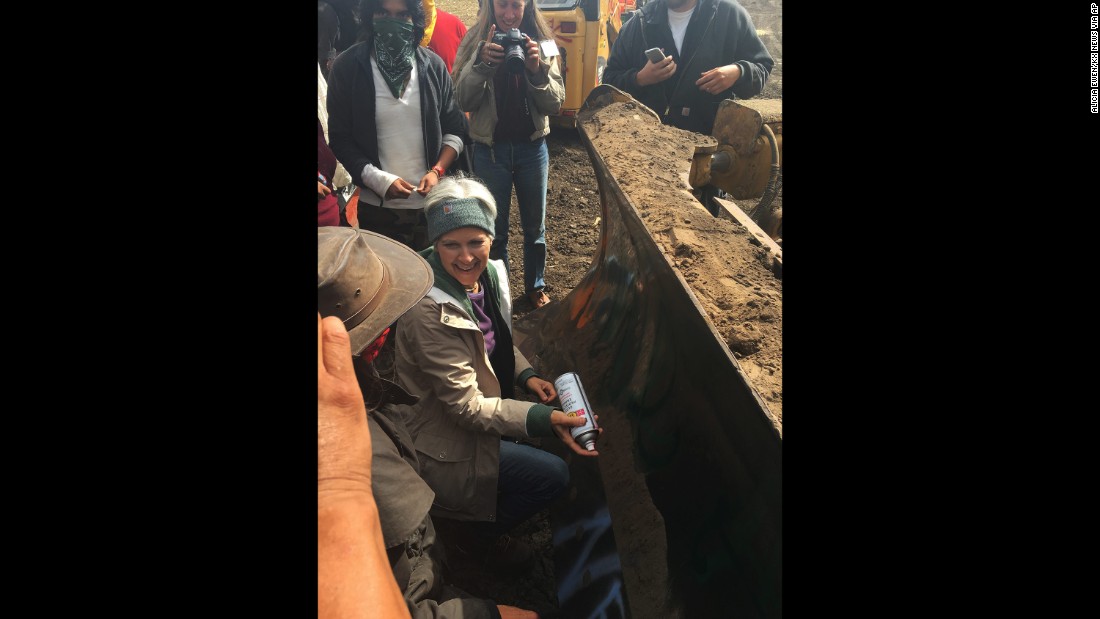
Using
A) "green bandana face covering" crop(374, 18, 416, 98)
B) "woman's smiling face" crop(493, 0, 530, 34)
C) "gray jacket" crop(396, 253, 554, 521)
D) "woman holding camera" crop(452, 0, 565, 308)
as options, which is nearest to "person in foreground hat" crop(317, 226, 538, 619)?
"gray jacket" crop(396, 253, 554, 521)

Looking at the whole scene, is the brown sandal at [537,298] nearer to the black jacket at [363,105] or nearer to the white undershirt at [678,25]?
the black jacket at [363,105]

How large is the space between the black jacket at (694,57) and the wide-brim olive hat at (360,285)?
2.98m

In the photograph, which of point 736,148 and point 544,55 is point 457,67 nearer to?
point 544,55

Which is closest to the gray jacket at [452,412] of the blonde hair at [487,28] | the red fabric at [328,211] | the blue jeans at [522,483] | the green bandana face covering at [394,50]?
the blue jeans at [522,483]

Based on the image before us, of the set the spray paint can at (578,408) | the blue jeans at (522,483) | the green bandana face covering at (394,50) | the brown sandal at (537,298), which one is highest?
the green bandana face covering at (394,50)

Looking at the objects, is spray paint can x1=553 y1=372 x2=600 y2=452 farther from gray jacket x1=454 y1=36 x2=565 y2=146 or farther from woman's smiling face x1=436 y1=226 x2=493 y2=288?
gray jacket x1=454 y1=36 x2=565 y2=146

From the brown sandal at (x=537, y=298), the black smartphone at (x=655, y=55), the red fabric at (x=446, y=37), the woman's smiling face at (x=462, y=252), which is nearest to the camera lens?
the woman's smiling face at (x=462, y=252)

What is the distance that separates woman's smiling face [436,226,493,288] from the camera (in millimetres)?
2213

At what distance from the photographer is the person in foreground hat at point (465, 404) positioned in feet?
6.75

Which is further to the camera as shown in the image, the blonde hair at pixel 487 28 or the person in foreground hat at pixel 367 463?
the blonde hair at pixel 487 28

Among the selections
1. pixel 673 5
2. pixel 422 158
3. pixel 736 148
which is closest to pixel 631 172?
pixel 736 148

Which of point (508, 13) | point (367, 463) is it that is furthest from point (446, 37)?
point (367, 463)

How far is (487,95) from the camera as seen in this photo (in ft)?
12.1

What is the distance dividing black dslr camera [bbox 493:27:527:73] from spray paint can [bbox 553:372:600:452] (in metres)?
2.07
